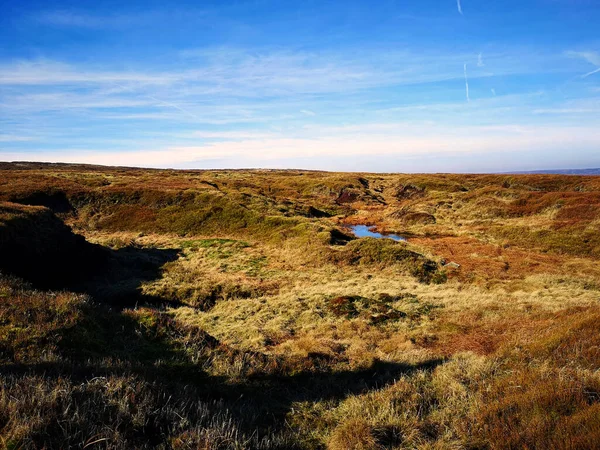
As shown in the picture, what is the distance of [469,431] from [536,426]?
1060 mm

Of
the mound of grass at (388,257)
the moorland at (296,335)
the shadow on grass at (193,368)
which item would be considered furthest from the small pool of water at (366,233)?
the shadow on grass at (193,368)

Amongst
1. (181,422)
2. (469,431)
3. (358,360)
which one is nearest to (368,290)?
(358,360)

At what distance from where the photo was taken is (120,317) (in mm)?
13086

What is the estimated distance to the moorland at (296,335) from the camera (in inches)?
231

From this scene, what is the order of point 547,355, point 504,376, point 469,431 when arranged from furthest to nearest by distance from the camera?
point 547,355, point 504,376, point 469,431

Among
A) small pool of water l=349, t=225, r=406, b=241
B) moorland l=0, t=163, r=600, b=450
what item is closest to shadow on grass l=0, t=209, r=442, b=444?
moorland l=0, t=163, r=600, b=450

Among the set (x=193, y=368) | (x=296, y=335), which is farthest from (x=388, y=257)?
(x=193, y=368)

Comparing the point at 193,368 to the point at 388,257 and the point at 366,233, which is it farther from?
the point at 366,233

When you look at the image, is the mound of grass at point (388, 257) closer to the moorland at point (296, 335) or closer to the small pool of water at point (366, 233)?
the moorland at point (296, 335)

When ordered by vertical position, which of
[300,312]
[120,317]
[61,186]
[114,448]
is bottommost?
[300,312]

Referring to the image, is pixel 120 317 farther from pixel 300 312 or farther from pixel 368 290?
pixel 368 290

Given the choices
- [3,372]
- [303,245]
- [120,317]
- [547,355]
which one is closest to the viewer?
[3,372]

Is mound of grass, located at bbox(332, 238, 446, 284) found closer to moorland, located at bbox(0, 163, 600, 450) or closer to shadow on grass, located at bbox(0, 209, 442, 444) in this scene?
moorland, located at bbox(0, 163, 600, 450)

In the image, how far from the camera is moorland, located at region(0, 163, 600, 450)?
5.86 m
